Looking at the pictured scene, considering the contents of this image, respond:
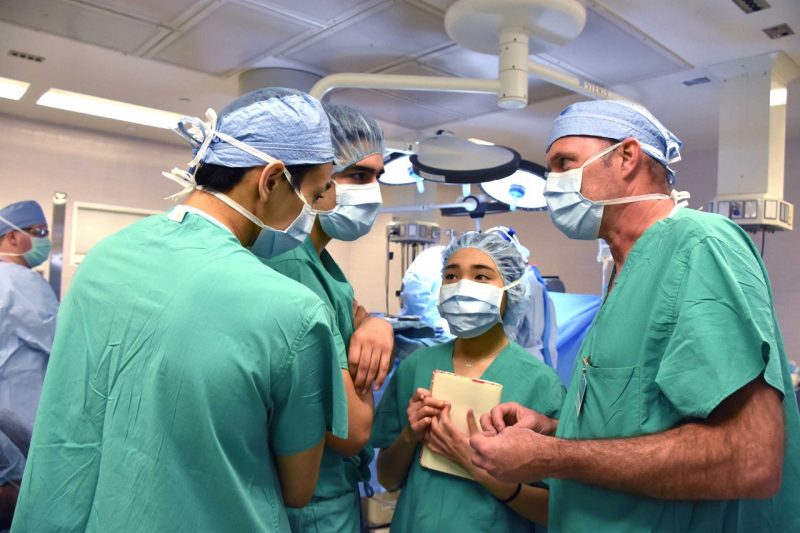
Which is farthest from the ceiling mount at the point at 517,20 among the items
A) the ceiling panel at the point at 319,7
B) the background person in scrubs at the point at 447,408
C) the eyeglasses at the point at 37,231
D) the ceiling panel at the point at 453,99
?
the eyeglasses at the point at 37,231

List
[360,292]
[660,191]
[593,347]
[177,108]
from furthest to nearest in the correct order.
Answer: [360,292] → [177,108] → [660,191] → [593,347]

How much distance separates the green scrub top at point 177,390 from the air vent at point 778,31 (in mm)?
2961

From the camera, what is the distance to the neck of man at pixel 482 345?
5.24 ft

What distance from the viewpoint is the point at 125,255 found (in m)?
0.86

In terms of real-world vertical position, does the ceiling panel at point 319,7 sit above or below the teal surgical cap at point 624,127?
above

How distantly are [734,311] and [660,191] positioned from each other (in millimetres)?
405

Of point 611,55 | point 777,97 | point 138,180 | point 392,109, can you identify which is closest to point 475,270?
point 611,55

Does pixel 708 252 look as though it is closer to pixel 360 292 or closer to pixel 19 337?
pixel 19 337

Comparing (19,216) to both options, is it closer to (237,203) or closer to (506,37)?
(506,37)

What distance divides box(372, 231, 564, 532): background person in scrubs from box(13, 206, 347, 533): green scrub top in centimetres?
56

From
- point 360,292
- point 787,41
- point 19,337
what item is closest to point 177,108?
point 19,337

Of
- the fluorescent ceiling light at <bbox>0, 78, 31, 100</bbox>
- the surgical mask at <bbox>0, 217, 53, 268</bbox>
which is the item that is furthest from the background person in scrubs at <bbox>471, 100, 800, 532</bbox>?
the fluorescent ceiling light at <bbox>0, 78, 31, 100</bbox>

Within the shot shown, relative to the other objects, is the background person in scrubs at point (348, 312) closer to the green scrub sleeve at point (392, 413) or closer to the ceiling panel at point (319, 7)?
the green scrub sleeve at point (392, 413)

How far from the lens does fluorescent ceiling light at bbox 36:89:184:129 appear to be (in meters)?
4.22
